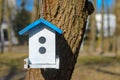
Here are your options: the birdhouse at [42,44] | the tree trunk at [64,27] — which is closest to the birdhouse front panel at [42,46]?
the birdhouse at [42,44]

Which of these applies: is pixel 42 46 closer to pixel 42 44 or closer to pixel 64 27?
pixel 42 44

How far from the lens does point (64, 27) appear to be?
19.2ft

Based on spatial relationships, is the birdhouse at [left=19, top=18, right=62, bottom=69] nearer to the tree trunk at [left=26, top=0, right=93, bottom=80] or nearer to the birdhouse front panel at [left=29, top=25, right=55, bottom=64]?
the birdhouse front panel at [left=29, top=25, right=55, bottom=64]

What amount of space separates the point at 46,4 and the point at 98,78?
32.0ft

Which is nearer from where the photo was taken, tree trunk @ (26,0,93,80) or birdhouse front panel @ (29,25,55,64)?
birdhouse front panel @ (29,25,55,64)

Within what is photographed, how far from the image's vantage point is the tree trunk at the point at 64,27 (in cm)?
583

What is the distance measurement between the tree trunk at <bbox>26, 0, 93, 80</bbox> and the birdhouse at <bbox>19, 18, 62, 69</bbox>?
21 centimetres

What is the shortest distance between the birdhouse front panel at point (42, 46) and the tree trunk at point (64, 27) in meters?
0.21

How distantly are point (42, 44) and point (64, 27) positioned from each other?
0.45 meters

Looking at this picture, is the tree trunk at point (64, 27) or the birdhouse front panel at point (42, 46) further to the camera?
the tree trunk at point (64, 27)

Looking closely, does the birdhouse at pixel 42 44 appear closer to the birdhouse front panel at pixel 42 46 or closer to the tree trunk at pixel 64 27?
the birdhouse front panel at pixel 42 46

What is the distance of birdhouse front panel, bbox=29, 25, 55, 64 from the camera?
5.61m

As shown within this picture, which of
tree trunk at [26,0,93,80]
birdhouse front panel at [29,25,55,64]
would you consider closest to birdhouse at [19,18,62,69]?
birdhouse front panel at [29,25,55,64]

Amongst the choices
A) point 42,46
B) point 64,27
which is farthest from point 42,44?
point 64,27
